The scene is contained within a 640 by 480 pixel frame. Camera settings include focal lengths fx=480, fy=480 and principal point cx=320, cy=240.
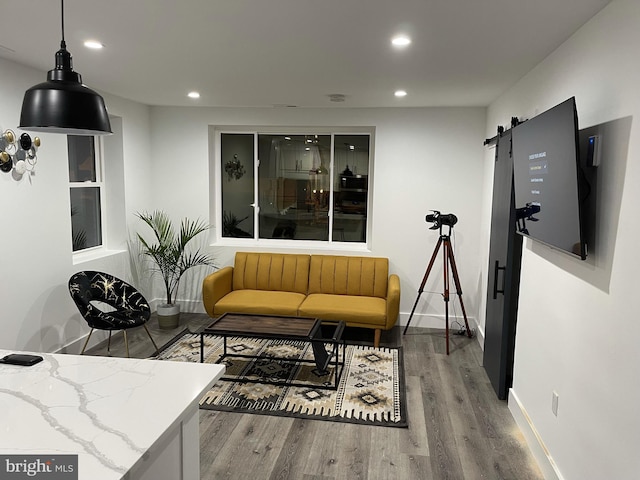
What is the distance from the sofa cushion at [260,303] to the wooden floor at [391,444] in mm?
1422

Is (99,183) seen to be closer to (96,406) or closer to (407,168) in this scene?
(407,168)

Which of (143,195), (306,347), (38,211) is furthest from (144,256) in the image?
(306,347)

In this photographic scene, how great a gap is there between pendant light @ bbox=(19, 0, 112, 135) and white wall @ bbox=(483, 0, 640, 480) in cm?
208

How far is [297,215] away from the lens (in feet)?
19.1

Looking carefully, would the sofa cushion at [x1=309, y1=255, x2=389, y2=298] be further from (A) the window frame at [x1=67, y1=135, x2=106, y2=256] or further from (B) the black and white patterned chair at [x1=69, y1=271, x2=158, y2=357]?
(A) the window frame at [x1=67, y1=135, x2=106, y2=256]

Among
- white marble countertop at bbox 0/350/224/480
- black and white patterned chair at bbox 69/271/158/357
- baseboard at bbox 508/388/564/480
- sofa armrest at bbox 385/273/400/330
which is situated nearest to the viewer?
white marble countertop at bbox 0/350/224/480

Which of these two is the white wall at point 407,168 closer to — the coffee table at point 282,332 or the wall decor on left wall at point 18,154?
the coffee table at point 282,332

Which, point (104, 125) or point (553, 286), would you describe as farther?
point (553, 286)

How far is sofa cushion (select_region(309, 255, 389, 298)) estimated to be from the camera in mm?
5203

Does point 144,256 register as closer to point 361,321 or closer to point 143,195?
point 143,195

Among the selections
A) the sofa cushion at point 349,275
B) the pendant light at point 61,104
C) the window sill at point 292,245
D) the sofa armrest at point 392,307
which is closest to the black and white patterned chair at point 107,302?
the window sill at point 292,245

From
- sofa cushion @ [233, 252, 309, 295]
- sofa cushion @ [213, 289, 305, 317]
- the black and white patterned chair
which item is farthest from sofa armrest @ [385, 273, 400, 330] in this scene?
the black and white patterned chair

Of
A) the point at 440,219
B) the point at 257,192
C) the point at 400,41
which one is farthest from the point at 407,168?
the point at 400,41

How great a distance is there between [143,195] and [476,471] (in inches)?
172
